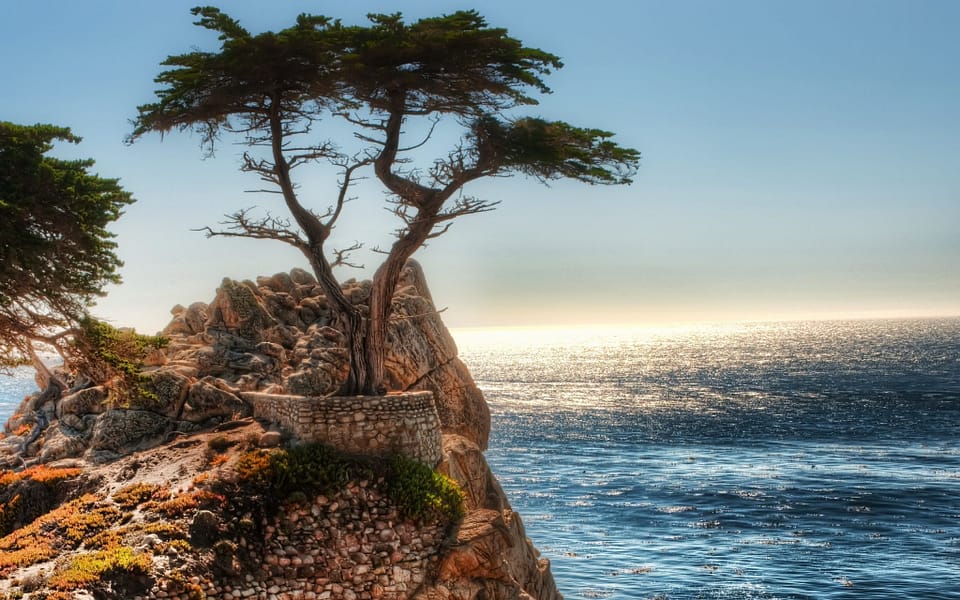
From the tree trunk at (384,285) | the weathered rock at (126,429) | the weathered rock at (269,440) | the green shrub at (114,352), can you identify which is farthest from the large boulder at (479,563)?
the weathered rock at (126,429)

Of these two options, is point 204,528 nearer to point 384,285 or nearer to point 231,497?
point 231,497

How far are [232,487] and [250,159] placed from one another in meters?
11.0

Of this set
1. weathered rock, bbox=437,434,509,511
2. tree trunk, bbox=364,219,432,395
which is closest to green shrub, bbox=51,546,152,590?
tree trunk, bbox=364,219,432,395

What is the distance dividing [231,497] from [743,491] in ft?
182

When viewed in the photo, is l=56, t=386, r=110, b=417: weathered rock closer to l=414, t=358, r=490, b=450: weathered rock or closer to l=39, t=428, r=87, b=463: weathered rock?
l=39, t=428, r=87, b=463: weathered rock

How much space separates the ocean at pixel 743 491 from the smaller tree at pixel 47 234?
100 ft

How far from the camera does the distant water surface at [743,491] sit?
4553 centimetres

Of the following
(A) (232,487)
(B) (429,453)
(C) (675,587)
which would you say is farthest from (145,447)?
(C) (675,587)

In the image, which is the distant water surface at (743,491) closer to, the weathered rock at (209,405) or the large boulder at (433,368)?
the large boulder at (433,368)

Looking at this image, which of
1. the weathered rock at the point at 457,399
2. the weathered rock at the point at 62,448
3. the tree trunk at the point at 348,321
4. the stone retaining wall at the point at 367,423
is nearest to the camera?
the stone retaining wall at the point at 367,423

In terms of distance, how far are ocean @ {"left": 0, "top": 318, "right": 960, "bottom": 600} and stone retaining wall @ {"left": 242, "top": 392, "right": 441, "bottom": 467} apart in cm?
2330

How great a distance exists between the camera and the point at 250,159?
26.0m

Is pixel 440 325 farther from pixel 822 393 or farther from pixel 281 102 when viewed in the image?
pixel 822 393

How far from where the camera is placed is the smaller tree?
2209 cm
